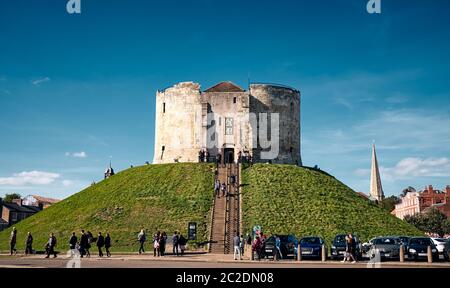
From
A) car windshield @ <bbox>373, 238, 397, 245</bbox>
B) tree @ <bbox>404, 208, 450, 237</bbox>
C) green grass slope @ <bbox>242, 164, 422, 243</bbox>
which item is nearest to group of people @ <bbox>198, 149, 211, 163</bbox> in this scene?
green grass slope @ <bbox>242, 164, 422, 243</bbox>

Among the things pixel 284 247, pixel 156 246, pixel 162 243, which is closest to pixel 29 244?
pixel 156 246

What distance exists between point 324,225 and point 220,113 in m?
22.0

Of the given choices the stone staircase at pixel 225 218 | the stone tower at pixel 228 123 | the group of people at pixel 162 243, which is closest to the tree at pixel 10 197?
the stone tower at pixel 228 123

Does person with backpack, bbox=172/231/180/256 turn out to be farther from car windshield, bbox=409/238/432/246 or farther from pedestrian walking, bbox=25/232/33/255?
car windshield, bbox=409/238/432/246

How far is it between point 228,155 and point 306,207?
15732 millimetres

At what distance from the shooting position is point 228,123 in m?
56.8

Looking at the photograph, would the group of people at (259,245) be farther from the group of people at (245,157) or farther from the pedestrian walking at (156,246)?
the group of people at (245,157)

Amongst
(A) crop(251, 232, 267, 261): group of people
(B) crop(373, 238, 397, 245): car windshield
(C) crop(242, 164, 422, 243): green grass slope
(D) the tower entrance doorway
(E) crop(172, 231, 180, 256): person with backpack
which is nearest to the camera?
(A) crop(251, 232, 267, 261): group of people

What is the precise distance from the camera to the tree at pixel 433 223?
250 ft

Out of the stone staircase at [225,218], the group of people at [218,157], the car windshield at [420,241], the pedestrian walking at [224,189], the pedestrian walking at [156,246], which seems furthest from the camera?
the group of people at [218,157]

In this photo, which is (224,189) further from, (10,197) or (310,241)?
(10,197)

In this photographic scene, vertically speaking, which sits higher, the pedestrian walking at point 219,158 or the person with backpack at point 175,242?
the pedestrian walking at point 219,158

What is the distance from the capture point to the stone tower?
186 feet
